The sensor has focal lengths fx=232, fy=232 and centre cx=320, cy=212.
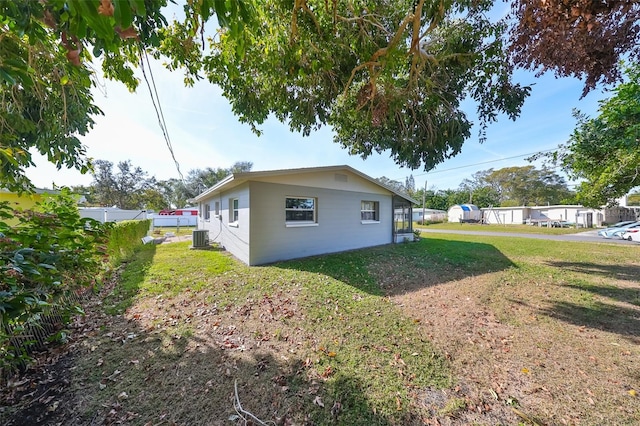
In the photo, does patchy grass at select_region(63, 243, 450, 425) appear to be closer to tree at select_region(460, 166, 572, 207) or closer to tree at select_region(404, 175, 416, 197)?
tree at select_region(460, 166, 572, 207)

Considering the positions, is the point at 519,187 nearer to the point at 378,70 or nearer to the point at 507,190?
the point at 507,190

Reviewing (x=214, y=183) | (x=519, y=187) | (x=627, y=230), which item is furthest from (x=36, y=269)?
(x=519, y=187)

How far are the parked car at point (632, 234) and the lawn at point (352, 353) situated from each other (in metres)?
15.1

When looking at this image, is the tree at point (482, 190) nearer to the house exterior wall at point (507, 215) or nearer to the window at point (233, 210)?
the house exterior wall at point (507, 215)

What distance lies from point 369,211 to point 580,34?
372 inches

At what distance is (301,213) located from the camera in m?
9.15

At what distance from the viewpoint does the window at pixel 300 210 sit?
28.9 feet

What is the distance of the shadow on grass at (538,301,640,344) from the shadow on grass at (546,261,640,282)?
3.60m

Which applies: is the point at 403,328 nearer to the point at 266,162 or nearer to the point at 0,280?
the point at 0,280

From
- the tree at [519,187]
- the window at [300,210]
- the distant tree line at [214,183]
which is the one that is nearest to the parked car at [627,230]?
the distant tree line at [214,183]

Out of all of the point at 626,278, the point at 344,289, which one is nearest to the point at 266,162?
the point at 344,289

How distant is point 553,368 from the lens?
289 centimetres

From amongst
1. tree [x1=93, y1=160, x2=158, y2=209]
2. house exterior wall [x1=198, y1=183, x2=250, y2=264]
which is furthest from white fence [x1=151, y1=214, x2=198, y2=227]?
house exterior wall [x1=198, y1=183, x2=250, y2=264]

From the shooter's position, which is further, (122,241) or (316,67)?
(122,241)
